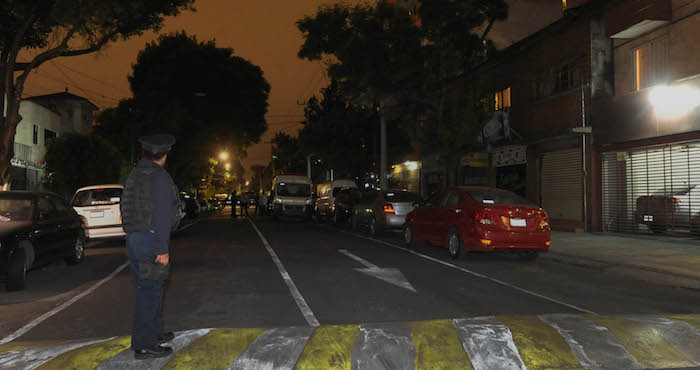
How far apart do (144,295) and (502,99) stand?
2280 centimetres

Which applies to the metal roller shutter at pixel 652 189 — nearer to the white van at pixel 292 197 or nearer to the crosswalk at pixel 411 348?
the crosswalk at pixel 411 348

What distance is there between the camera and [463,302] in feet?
23.8

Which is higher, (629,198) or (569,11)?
(569,11)

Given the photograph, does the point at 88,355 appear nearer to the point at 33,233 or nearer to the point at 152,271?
the point at 152,271

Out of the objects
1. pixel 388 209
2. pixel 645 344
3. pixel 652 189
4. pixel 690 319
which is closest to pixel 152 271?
pixel 645 344

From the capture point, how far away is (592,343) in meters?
5.11

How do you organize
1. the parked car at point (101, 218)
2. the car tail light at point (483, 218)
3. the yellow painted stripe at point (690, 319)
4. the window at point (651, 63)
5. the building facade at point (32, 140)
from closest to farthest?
the yellow painted stripe at point (690, 319)
the car tail light at point (483, 218)
the parked car at point (101, 218)
the window at point (651, 63)
the building facade at point (32, 140)

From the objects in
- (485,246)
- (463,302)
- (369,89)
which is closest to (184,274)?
(463,302)

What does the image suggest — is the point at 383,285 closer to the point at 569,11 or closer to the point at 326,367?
the point at 326,367

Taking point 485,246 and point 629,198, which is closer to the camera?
point 485,246

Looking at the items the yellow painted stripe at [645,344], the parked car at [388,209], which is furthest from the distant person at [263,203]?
the yellow painted stripe at [645,344]

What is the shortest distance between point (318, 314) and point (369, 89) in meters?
15.2

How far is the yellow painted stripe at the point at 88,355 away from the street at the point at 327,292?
0.71 meters

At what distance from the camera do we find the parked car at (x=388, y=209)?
17.0 metres
